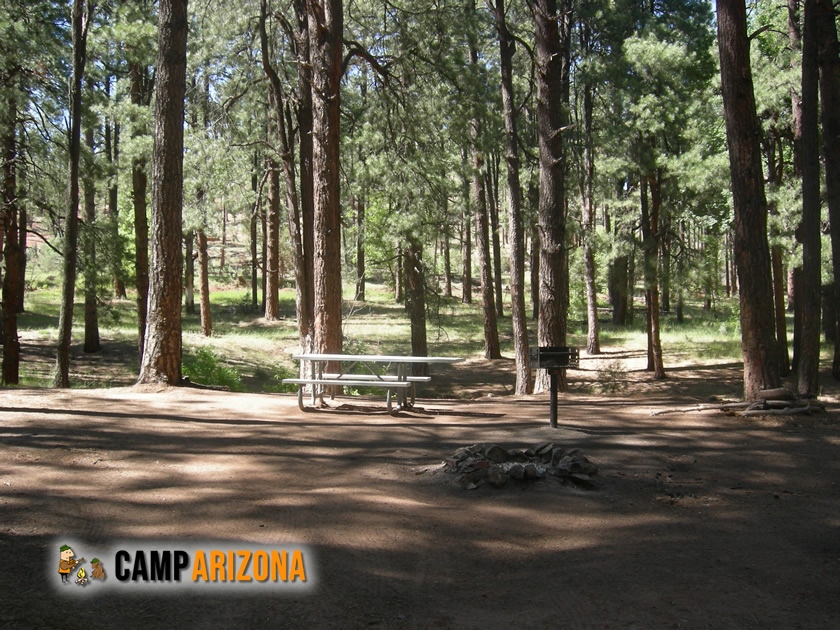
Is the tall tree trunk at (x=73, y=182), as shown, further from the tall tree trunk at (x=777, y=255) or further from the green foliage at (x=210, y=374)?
the tall tree trunk at (x=777, y=255)

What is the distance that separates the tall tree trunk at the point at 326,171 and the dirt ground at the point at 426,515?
2584 mm

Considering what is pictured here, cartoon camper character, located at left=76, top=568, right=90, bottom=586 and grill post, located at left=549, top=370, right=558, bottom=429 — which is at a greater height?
grill post, located at left=549, top=370, right=558, bottom=429

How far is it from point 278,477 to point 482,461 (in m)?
1.88

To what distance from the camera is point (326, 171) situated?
11.6 metres

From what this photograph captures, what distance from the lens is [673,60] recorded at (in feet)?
58.9

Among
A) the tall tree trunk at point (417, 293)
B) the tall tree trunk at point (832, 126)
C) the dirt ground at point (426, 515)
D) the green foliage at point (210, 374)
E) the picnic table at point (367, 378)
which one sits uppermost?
the tall tree trunk at point (832, 126)

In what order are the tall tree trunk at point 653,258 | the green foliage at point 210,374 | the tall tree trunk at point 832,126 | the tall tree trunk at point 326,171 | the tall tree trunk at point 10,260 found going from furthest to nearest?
the tall tree trunk at point 653,258, the tall tree trunk at point 10,260, the green foliage at point 210,374, the tall tree trunk at point 326,171, the tall tree trunk at point 832,126

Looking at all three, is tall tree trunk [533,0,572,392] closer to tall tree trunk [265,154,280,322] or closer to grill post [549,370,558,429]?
grill post [549,370,558,429]

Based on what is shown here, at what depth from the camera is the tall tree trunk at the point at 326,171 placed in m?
11.6

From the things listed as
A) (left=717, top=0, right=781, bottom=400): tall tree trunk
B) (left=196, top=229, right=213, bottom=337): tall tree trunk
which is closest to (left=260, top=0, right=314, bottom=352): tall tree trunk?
(left=717, top=0, right=781, bottom=400): tall tree trunk

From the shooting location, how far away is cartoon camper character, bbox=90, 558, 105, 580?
13.8ft

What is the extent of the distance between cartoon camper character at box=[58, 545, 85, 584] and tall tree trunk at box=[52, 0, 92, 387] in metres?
12.1

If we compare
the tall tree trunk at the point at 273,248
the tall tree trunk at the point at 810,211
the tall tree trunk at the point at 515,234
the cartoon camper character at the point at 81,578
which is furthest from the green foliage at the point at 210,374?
the tall tree trunk at the point at 273,248

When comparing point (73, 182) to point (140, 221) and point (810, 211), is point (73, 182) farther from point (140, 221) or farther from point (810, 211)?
point (810, 211)
